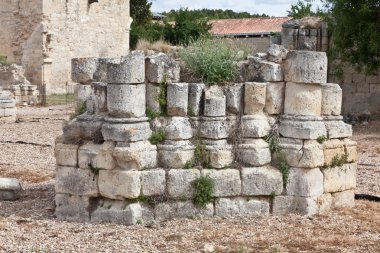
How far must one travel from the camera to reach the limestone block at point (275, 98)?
25.7ft

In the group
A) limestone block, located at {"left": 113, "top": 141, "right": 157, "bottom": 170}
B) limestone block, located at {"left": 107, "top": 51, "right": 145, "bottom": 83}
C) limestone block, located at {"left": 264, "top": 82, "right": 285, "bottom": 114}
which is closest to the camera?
limestone block, located at {"left": 113, "top": 141, "right": 157, "bottom": 170}

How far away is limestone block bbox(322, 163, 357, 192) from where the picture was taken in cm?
791

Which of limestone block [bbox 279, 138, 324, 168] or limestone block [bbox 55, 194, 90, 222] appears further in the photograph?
limestone block [bbox 279, 138, 324, 168]

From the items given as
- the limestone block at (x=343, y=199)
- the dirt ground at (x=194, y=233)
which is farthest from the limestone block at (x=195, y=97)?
the limestone block at (x=343, y=199)

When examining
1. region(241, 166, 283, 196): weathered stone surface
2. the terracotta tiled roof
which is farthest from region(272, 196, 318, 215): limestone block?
the terracotta tiled roof

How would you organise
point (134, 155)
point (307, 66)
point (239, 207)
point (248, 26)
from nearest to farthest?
point (134, 155), point (239, 207), point (307, 66), point (248, 26)

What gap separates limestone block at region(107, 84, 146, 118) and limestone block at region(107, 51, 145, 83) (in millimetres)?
61

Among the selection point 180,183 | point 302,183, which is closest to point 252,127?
point 302,183

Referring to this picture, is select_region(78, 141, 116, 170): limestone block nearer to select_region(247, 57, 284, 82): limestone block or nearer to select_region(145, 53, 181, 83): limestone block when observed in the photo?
select_region(145, 53, 181, 83): limestone block

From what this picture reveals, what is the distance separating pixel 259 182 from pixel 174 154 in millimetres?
1014

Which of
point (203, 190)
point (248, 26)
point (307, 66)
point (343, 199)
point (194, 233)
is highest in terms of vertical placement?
point (248, 26)

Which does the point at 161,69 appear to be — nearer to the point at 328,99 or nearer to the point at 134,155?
the point at 134,155

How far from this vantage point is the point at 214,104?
759 cm

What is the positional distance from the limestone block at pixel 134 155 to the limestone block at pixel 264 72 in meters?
1.55
